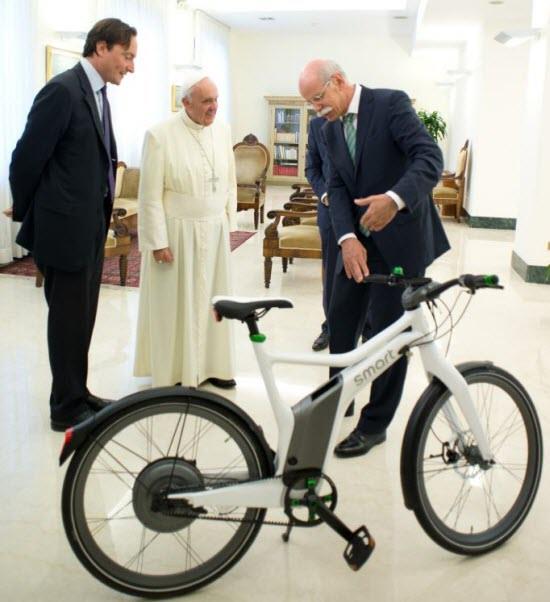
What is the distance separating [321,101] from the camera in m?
2.68

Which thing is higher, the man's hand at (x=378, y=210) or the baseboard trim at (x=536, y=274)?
the man's hand at (x=378, y=210)

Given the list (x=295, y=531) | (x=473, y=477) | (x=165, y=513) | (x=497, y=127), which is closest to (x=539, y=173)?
(x=497, y=127)

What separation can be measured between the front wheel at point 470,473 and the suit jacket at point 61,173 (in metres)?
1.61

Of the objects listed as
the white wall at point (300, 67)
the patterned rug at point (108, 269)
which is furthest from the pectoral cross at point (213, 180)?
the white wall at point (300, 67)

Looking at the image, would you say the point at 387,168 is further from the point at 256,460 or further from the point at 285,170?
the point at 285,170

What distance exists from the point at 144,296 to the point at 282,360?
178cm

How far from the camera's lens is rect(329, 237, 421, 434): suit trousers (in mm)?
2906

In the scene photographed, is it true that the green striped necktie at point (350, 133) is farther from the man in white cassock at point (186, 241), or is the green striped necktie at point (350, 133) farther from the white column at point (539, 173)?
the white column at point (539, 173)

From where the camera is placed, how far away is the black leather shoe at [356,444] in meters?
3.07

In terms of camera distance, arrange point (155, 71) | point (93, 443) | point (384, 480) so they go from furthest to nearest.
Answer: point (155, 71) → point (384, 480) → point (93, 443)

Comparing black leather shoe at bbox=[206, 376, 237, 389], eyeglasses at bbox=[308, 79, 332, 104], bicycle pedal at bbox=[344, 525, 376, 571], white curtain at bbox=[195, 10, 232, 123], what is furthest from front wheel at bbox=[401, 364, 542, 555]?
white curtain at bbox=[195, 10, 232, 123]

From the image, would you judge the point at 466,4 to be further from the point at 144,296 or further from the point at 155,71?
the point at 144,296

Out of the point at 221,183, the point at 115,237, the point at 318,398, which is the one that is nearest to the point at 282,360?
the point at 318,398

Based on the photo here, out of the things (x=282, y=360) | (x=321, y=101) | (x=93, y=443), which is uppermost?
(x=321, y=101)
